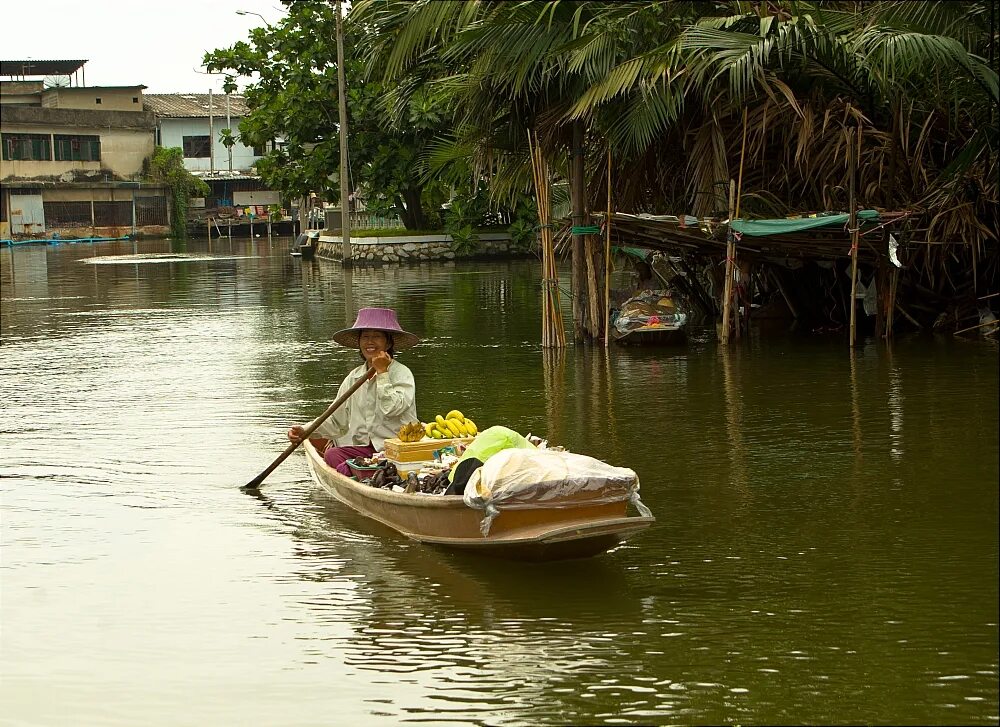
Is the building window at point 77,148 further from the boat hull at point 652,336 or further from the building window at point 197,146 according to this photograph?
the boat hull at point 652,336

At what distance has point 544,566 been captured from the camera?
7598 mm

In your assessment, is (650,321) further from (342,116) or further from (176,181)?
(176,181)

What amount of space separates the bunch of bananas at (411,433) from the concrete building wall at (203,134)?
61438 millimetres

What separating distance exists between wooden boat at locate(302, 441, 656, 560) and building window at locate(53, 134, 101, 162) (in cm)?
5705

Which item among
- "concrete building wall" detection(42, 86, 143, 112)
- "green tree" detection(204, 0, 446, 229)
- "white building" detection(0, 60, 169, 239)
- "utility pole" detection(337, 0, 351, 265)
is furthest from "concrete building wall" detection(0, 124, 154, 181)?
"utility pole" detection(337, 0, 351, 265)

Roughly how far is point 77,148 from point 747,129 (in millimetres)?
50917

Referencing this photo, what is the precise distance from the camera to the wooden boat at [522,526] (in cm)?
690

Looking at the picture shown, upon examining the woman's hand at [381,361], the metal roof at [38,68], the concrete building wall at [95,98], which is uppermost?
the metal roof at [38,68]

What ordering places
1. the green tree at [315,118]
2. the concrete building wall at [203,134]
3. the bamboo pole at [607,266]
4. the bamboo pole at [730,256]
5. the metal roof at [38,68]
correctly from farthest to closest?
the concrete building wall at [203,134]
the metal roof at [38,68]
the green tree at [315,118]
the bamboo pole at [607,266]
the bamboo pole at [730,256]

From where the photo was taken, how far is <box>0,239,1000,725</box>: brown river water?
5852 millimetres

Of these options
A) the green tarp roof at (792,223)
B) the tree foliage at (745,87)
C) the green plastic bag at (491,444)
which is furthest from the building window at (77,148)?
the green plastic bag at (491,444)

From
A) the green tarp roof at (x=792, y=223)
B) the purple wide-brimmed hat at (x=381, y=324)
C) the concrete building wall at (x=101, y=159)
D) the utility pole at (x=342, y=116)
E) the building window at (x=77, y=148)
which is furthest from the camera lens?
the building window at (x=77, y=148)

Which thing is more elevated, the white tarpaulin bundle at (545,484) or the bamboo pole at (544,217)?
the bamboo pole at (544,217)

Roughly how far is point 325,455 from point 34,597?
2465mm
